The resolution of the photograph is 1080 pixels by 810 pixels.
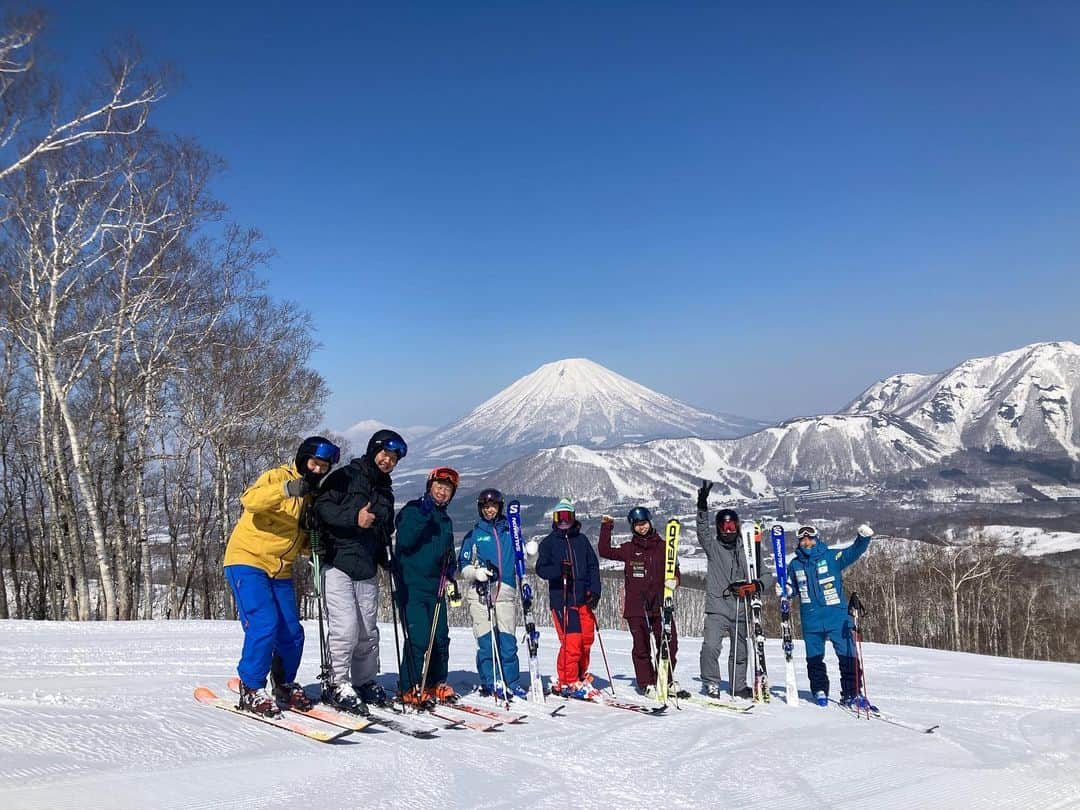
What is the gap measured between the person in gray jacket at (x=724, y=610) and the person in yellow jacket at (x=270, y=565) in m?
3.98

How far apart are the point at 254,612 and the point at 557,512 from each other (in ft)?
10.3

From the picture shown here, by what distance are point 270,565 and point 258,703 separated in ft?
3.02

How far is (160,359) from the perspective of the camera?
18750 millimetres

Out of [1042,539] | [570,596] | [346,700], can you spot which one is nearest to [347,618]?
[346,700]

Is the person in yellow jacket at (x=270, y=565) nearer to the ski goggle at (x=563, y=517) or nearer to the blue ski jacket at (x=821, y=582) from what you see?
the ski goggle at (x=563, y=517)

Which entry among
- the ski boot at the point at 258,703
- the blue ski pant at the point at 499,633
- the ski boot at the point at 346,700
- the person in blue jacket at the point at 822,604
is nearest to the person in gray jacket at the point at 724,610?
the person in blue jacket at the point at 822,604

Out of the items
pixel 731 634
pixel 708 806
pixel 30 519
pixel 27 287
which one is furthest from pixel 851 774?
pixel 30 519

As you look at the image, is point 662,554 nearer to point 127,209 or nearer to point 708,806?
point 708,806

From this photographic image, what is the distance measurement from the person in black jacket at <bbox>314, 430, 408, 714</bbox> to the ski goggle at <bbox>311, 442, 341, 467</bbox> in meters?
0.16

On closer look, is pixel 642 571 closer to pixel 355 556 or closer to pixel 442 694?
pixel 442 694

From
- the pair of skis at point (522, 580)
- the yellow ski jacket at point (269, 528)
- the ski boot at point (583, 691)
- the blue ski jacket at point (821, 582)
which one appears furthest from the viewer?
the blue ski jacket at point (821, 582)

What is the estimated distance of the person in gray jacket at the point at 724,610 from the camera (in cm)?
765

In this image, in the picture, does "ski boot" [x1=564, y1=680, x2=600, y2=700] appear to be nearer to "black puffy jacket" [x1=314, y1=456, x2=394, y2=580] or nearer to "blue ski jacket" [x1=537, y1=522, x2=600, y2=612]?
"blue ski jacket" [x1=537, y1=522, x2=600, y2=612]

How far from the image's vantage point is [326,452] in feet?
18.0
